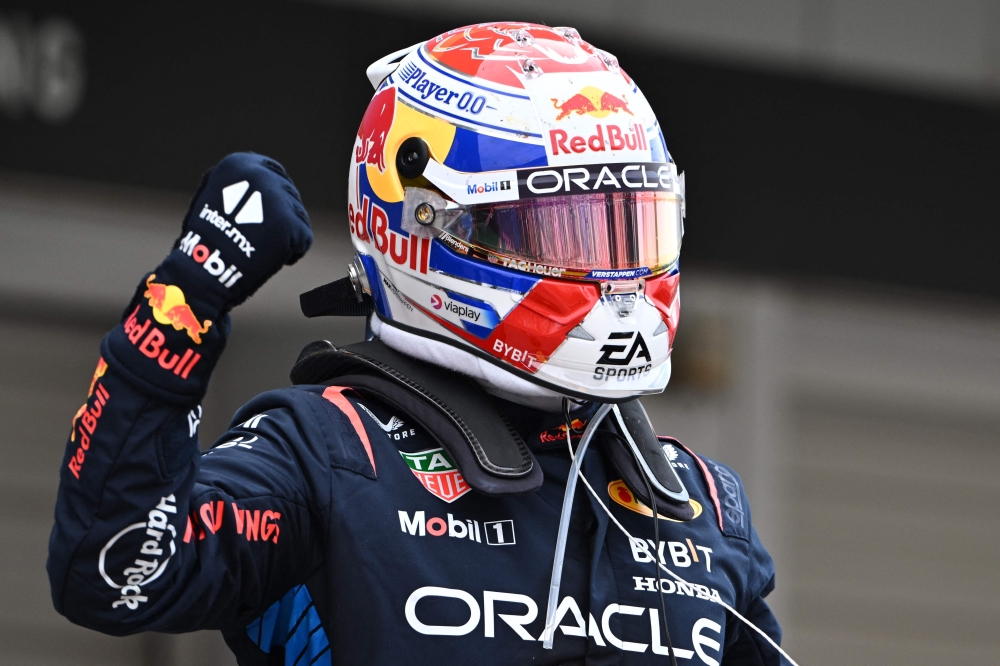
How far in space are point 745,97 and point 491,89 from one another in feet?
15.8

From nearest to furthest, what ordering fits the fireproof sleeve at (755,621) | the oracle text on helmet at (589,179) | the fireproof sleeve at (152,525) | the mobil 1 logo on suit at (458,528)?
the fireproof sleeve at (152,525)
the mobil 1 logo on suit at (458,528)
the oracle text on helmet at (589,179)
the fireproof sleeve at (755,621)

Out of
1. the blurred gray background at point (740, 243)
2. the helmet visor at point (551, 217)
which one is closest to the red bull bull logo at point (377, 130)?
the helmet visor at point (551, 217)

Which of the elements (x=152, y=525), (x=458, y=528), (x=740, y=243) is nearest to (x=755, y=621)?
(x=458, y=528)

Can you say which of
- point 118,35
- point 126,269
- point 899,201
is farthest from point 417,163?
point 899,201

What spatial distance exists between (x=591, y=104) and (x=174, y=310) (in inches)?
35.7

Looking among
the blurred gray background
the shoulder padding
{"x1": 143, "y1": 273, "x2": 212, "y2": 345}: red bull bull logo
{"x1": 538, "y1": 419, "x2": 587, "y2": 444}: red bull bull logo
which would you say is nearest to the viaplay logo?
the shoulder padding

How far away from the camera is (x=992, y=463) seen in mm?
8531

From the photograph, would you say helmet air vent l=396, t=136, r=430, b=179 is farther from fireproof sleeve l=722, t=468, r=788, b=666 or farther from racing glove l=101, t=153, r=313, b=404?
fireproof sleeve l=722, t=468, r=788, b=666

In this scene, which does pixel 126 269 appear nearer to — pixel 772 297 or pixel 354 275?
pixel 772 297

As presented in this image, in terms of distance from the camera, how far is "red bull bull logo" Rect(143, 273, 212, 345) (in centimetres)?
162

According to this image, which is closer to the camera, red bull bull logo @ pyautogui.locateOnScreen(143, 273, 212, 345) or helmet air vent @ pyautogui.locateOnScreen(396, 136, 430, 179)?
red bull bull logo @ pyautogui.locateOnScreen(143, 273, 212, 345)

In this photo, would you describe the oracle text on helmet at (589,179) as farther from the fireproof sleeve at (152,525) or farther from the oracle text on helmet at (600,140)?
the fireproof sleeve at (152,525)

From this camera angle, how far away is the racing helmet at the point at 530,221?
2.19m

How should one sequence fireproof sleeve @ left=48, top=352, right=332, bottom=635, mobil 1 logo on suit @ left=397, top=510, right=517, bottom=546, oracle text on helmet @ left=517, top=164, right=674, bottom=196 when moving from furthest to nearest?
1. oracle text on helmet @ left=517, top=164, right=674, bottom=196
2. mobil 1 logo on suit @ left=397, top=510, right=517, bottom=546
3. fireproof sleeve @ left=48, top=352, right=332, bottom=635
